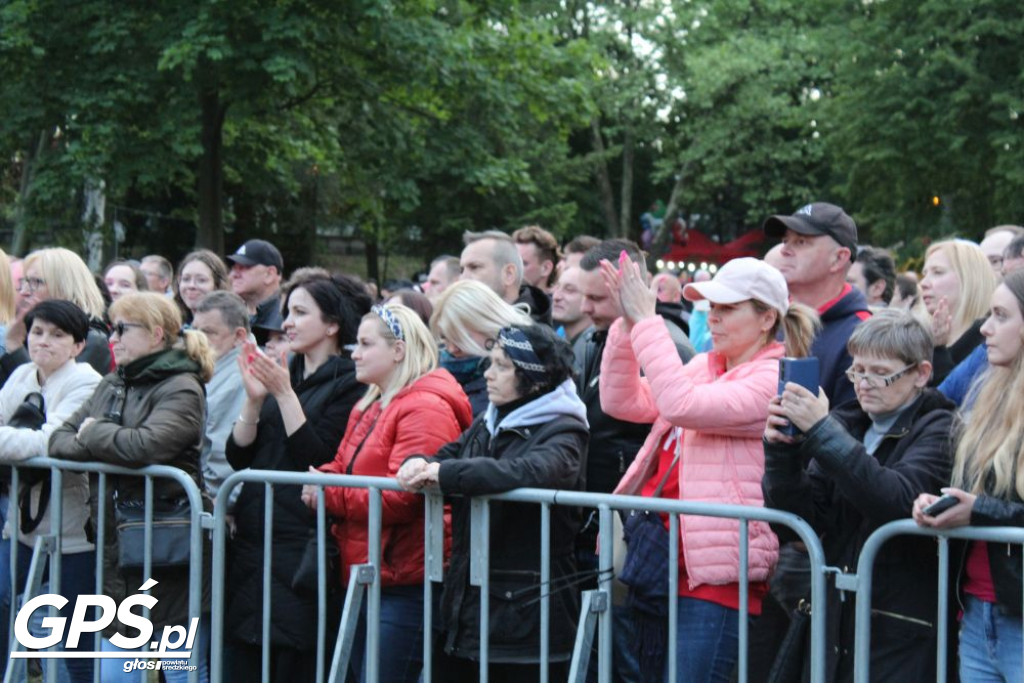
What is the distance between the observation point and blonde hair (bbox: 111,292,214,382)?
18.8ft

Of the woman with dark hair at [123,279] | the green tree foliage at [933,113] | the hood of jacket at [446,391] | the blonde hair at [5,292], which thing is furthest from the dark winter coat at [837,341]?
the green tree foliage at [933,113]

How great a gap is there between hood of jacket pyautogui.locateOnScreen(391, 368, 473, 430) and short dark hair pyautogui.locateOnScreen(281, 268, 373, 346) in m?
0.66

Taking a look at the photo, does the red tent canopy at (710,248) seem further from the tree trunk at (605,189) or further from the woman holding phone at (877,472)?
the woman holding phone at (877,472)

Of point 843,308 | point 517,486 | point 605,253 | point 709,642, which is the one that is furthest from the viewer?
point 605,253

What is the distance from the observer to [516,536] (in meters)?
4.69

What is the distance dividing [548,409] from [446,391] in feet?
2.05

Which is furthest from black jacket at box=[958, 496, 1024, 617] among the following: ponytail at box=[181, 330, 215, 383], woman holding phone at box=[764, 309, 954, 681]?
ponytail at box=[181, 330, 215, 383]

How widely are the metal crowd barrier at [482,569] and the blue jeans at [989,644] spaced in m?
0.41

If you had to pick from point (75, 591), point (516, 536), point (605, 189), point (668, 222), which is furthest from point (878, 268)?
point (605, 189)

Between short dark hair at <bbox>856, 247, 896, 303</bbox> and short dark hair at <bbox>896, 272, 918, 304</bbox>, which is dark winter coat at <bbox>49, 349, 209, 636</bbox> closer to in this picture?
short dark hair at <bbox>856, 247, 896, 303</bbox>

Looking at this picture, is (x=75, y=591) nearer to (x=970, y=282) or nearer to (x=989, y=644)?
(x=989, y=644)

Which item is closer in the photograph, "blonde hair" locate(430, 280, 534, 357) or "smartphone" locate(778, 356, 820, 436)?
"smartphone" locate(778, 356, 820, 436)

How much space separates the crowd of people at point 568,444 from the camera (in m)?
3.86

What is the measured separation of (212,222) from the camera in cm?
2078
